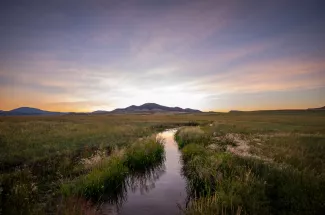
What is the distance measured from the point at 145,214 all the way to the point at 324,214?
6089 mm

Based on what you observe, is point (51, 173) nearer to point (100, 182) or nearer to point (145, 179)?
point (100, 182)

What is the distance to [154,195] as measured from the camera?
35.1 ft

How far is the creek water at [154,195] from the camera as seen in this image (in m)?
9.11

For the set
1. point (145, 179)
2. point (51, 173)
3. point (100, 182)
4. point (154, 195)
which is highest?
point (100, 182)

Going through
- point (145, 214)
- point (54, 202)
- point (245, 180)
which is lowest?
point (145, 214)

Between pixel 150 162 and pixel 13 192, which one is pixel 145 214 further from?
pixel 150 162

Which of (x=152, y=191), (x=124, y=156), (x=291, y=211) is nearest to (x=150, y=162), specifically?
(x=124, y=156)

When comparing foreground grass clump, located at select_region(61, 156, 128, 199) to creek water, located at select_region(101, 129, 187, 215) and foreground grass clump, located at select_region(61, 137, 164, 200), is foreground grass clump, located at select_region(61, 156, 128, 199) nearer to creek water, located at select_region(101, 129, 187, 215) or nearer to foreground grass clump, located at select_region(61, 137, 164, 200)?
foreground grass clump, located at select_region(61, 137, 164, 200)

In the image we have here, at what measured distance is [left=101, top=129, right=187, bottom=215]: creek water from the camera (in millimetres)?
9109

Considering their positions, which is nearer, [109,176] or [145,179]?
[109,176]

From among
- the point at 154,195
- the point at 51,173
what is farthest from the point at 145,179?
A: the point at 51,173

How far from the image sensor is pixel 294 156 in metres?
14.6

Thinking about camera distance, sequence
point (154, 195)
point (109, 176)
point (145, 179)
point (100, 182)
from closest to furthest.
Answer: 1. point (100, 182)
2. point (154, 195)
3. point (109, 176)
4. point (145, 179)

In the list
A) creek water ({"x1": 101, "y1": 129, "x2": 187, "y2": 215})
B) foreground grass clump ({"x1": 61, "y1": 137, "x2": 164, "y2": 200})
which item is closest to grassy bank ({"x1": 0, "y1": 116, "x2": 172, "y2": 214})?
foreground grass clump ({"x1": 61, "y1": 137, "x2": 164, "y2": 200})
